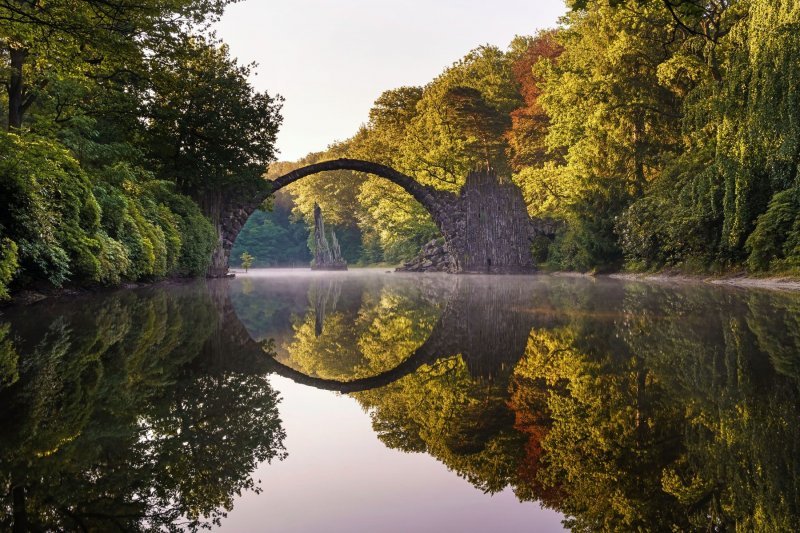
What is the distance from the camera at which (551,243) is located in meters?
33.2

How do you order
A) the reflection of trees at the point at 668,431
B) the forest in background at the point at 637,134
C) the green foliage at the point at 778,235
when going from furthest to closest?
the forest in background at the point at 637,134, the green foliage at the point at 778,235, the reflection of trees at the point at 668,431

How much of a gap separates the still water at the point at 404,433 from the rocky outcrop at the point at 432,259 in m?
33.9

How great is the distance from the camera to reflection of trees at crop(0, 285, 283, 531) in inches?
80.0

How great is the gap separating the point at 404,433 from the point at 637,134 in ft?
76.0

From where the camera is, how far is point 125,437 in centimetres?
284

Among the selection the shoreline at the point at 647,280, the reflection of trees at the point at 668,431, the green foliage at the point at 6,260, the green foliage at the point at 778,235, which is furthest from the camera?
the green foliage at the point at 778,235

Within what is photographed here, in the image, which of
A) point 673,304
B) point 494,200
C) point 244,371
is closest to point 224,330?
point 244,371

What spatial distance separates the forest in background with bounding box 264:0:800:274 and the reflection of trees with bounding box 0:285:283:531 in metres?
3.93

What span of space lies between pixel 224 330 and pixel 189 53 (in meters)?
13.5

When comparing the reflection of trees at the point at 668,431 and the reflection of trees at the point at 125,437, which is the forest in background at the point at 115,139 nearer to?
the reflection of trees at the point at 125,437

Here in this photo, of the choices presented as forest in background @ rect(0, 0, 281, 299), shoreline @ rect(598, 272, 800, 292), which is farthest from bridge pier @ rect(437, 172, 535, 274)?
forest in background @ rect(0, 0, 281, 299)

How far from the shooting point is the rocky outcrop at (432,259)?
40281 mm

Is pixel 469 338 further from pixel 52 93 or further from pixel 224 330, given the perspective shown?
pixel 52 93

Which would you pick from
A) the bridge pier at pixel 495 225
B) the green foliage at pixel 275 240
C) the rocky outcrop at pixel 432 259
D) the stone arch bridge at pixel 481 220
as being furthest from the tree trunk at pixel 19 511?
the green foliage at pixel 275 240
